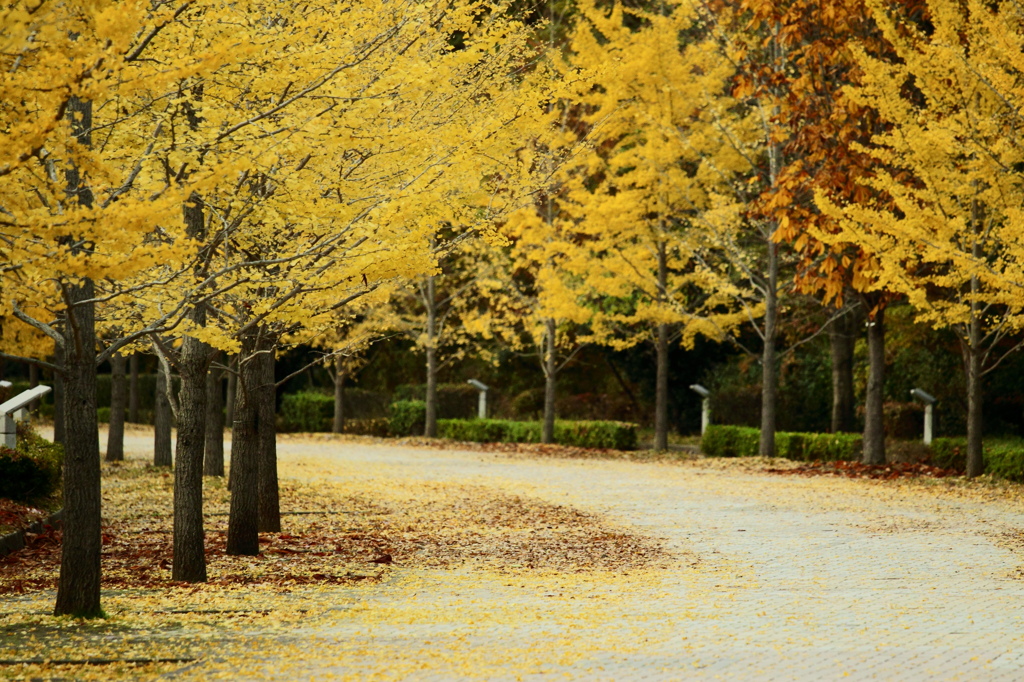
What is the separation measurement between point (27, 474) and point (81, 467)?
5228mm

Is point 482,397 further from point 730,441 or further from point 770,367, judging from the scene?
point 770,367

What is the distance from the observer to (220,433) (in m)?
16.4

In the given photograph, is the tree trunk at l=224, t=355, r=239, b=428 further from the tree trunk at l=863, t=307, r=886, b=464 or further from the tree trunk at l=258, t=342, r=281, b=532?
the tree trunk at l=863, t=307, r=886, b=464

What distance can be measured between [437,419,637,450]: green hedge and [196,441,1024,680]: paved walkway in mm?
10717

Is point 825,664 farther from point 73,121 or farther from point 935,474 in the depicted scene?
point 935,474

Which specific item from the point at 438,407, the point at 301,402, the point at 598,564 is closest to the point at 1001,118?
the point at 598,564

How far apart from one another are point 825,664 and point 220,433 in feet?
39.3

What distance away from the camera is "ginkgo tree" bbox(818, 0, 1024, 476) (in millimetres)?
14445

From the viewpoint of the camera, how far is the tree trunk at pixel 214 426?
15.7m

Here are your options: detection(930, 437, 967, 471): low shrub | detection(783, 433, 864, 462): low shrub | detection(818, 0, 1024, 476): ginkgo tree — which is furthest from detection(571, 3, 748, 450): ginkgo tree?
detection(818, 0, 1024, 476): ginkgo tree

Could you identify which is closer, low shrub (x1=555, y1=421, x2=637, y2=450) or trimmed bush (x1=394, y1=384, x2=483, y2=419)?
low shrub (x1=555, y1=421, x2=637, y2=450)

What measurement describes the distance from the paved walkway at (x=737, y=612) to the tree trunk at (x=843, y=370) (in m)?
8.15

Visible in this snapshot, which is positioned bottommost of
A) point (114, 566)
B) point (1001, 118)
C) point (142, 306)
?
point (114, 566)

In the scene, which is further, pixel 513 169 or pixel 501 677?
pixel 513 169
